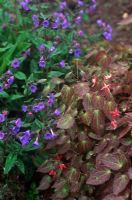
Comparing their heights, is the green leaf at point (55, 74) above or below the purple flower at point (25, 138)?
above

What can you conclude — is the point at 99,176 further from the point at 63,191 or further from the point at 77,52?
the point at 77,52

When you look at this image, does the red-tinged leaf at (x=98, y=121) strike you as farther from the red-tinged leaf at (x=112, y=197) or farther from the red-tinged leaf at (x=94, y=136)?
the red-tinged leaf at (x=112, y=197)

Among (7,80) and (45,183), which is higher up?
(7,80)

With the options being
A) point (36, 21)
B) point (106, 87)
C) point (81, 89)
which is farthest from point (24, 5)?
point (106, 87)

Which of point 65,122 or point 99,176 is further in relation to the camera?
point 65,122

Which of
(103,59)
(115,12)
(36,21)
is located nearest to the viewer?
(36,21)

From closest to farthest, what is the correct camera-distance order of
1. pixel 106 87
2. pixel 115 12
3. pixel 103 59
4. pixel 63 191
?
pixel 63 191, pixel 106 87, pixel 103 59, pixel 115 12

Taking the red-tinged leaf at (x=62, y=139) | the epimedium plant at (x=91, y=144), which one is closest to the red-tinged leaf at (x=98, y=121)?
the epimedium plant at (x=91, y=144)
